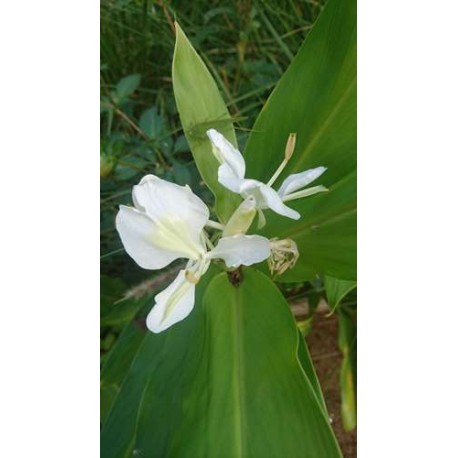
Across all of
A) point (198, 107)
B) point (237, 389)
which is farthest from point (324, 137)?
point (237, 389)

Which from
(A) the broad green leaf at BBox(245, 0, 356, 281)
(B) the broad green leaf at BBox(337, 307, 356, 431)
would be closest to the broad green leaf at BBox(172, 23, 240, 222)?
(A) the broad green leaf at BBox(245, 0, 356, 281)

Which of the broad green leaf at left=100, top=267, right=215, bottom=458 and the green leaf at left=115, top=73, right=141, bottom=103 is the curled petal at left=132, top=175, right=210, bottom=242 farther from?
the green leaf at left=115, top=73, right=141, bottom=103

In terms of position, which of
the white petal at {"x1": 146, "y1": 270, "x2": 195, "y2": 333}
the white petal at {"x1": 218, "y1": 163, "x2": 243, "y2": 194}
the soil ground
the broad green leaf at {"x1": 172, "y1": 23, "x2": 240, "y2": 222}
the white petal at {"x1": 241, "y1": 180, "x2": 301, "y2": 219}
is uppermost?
the broad green leaf at {"x1": 172, "y1": 23, "x2": 240, "y2": 222}

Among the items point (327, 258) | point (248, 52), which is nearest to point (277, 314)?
point (327, 258)

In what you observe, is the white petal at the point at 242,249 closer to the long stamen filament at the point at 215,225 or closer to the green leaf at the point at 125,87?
the long stamen filament at the point at 215,225

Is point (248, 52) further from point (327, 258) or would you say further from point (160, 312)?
point (160, 312)
